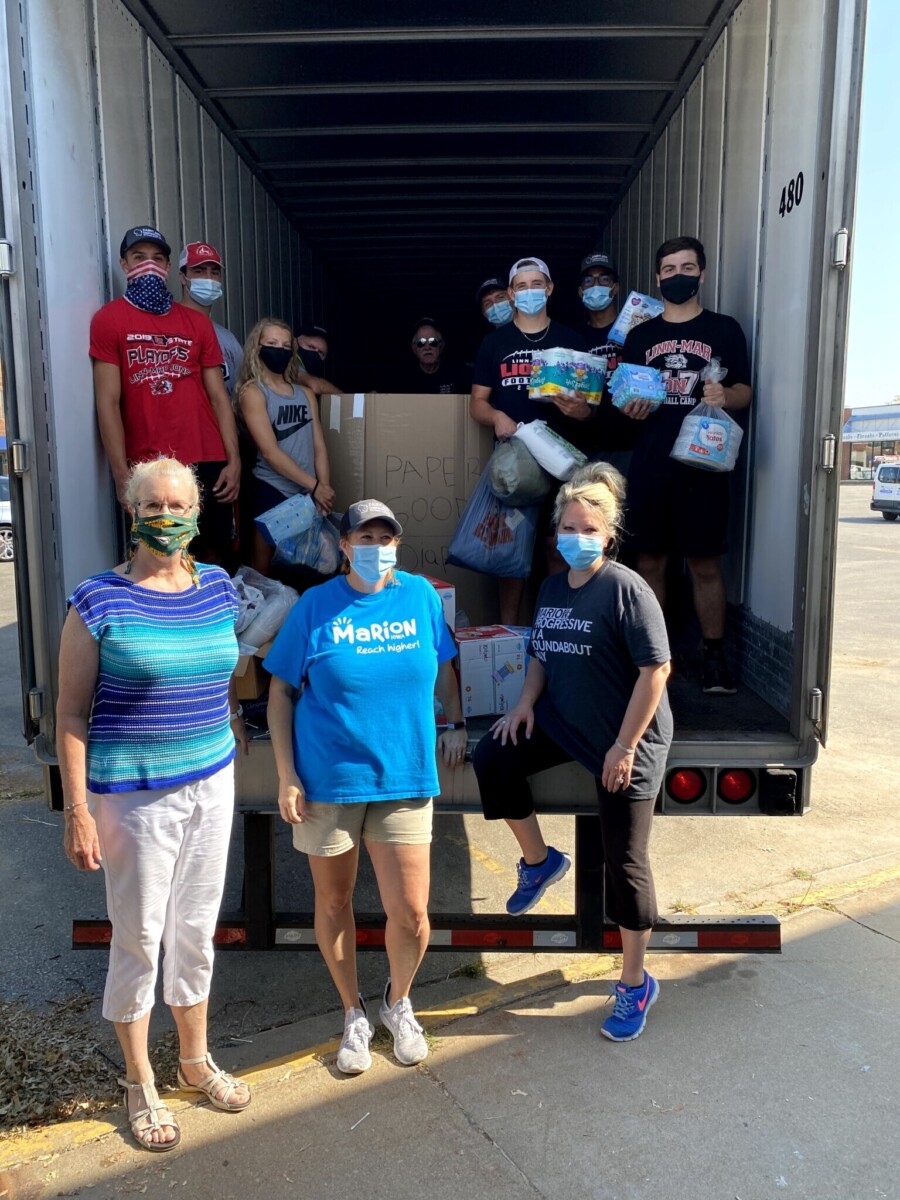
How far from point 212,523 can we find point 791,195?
8.10 feet

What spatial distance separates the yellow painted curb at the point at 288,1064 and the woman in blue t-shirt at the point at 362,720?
0.19 metres

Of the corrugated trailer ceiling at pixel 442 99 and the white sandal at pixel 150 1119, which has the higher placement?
the corrugated trailer ceiling at pixel 442 99

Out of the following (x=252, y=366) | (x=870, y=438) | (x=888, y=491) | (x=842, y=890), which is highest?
(x=870, y=438)

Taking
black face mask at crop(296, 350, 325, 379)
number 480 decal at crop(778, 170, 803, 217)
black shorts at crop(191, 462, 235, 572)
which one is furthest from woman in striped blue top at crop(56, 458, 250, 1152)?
black face mask at crop(296, 350, 325, 379)

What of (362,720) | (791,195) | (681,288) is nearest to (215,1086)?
(362,720)

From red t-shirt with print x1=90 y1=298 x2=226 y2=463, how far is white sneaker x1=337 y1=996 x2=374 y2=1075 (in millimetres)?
2059

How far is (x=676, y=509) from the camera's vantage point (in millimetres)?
3740

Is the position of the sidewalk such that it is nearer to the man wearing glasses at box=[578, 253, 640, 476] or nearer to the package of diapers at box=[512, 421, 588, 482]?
the package of diapers at box=[512, 421, 588, 482]

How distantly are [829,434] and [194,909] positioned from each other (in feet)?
7.56

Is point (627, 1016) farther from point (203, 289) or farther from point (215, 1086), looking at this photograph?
point (203, 289)

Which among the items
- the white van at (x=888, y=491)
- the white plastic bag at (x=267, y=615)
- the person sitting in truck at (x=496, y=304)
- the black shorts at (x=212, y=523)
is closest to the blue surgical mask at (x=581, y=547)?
the white plastic bag at (x=267, y=615)

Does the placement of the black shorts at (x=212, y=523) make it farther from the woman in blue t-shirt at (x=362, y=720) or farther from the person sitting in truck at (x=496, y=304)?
the person sitting in truck at (x=496, y=304)

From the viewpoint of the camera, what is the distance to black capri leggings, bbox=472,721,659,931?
2.82 meters

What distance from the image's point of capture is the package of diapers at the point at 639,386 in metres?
3.69
